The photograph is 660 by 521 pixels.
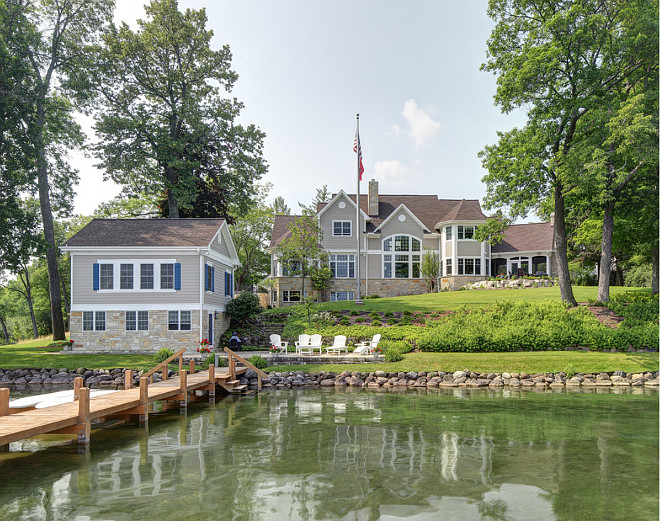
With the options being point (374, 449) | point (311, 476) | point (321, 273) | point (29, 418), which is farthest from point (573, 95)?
point (29, 418)

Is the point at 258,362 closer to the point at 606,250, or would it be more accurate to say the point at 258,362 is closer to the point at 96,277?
the point at 96,277

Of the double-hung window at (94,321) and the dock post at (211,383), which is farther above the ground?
the double-hung window at (94,321)

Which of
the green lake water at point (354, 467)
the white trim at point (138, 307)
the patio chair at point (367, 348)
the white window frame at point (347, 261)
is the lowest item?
the green lake water at point (354, 467)

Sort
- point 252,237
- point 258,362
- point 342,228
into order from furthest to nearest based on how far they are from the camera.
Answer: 1. point 252,237
2. point 342,228
3. point 258,362

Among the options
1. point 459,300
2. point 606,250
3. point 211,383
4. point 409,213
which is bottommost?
point 211,383

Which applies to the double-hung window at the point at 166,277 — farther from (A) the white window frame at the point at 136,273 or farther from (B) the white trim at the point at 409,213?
(B) the white trim at the point at 409,213

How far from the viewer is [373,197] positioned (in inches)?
1740

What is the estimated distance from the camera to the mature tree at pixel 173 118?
34.0 metres

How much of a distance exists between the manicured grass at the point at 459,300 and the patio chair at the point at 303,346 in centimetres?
534

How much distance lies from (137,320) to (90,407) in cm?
1326

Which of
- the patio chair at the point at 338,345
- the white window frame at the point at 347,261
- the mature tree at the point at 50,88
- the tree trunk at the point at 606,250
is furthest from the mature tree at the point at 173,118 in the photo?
the tree trunk at the point at 606,250

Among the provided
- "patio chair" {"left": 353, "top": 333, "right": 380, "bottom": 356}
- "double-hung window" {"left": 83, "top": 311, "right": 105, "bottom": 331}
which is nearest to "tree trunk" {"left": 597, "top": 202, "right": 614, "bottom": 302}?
"patio chair" {"left": 353, "top": 333, "right": 380, "bottom": 356}

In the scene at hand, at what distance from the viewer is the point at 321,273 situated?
36156mm

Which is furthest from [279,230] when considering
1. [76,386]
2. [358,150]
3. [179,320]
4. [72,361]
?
[76,386]
